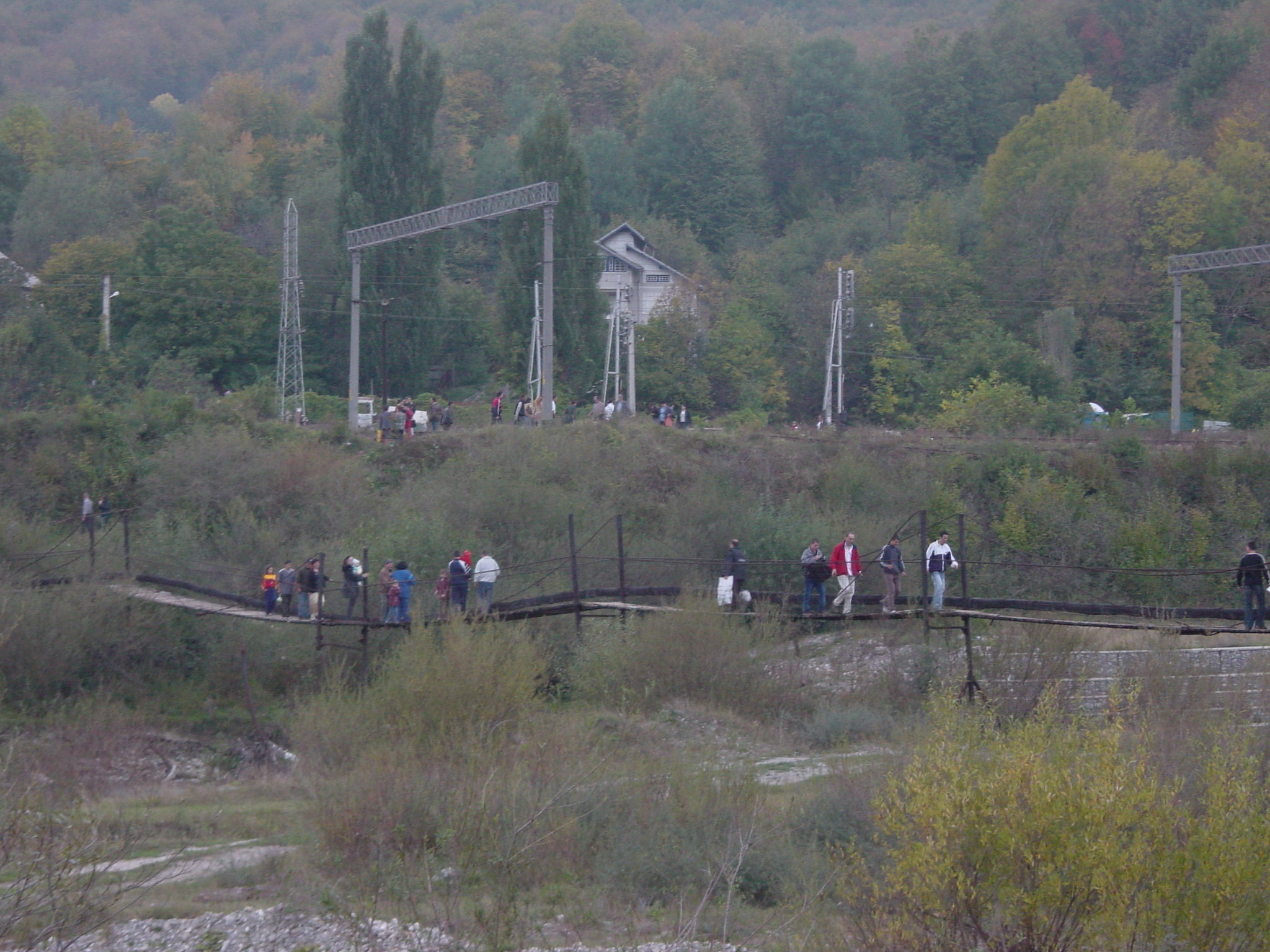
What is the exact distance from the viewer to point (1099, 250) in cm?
5622

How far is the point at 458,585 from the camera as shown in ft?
76.4

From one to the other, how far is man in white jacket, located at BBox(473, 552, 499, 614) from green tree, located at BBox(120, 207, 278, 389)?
2508 cm

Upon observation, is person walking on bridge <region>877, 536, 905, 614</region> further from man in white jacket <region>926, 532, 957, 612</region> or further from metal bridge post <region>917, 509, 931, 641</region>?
man in white jacket <region>926, 532, 957, 612</region>

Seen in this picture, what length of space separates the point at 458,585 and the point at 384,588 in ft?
5.46

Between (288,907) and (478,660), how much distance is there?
696 centimetres

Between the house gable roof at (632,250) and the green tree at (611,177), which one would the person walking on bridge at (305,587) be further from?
the green tree at (611,177)

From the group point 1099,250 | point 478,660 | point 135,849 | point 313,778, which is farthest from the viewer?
point 1099,250

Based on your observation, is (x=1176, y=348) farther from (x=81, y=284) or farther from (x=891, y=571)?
(x=81, y=284)

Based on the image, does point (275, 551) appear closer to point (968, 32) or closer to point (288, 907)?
point (288, 907)

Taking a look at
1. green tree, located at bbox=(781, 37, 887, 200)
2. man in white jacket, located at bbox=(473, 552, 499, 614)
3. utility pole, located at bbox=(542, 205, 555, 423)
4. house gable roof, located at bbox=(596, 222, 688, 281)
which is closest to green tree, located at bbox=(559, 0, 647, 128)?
green tree, located at bbox=(781, 37, 887, 200)

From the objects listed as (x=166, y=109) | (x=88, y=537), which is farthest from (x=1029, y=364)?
(x=166, y=109)

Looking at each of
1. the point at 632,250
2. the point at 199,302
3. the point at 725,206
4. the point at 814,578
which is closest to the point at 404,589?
the point at 814,578

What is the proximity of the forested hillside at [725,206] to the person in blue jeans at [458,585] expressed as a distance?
20354 mm

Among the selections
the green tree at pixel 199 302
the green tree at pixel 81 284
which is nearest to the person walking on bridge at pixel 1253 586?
the green tree at pixel 199 302
